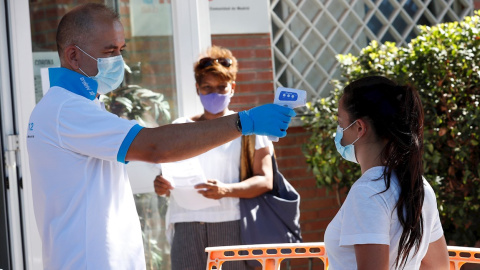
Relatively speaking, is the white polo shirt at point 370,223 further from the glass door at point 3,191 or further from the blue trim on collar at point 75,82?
the glass door at point 3,191

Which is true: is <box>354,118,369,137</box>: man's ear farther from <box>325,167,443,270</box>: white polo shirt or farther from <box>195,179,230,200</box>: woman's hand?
<box>195,179,230,200</box>: woman's hand

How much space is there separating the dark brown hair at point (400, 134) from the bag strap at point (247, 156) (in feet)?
5.23

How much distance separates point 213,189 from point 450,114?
6.07 feet

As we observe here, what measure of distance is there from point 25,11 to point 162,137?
2.21 metres

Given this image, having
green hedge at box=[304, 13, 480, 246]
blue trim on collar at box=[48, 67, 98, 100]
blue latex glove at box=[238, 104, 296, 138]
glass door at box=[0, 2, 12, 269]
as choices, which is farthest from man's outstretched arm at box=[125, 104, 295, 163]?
green hedge at box=[304, 13, 480, 246]

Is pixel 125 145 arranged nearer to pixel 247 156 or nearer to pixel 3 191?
pixel 247 156

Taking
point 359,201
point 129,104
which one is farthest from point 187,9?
point 359,201

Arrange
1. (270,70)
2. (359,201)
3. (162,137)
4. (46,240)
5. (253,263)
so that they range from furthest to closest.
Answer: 1. (270,70)
2. (253,263)
3. (46,240)
4. (162,137)
5. (359,201)

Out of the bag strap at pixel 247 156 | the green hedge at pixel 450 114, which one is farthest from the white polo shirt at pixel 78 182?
the green hedge at pixel 450 114

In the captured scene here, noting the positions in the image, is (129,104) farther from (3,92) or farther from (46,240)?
(46,240)

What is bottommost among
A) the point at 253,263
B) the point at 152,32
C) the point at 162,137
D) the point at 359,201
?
the point at 253,263

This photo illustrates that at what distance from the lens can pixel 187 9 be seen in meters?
4.76

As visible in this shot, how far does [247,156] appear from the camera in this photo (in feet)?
13.7

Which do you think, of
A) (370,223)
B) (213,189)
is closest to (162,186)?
(213,189)
